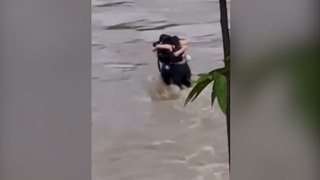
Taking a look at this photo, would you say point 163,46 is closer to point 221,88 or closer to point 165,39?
point 165,39

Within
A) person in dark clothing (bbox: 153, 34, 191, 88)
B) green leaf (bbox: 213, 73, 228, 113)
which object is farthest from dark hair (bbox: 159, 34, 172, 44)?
green leaf (bbox: 213, 73, 228, 113)

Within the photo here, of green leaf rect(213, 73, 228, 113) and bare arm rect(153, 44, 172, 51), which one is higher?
bare arm rect(153, 44, 172, 51)

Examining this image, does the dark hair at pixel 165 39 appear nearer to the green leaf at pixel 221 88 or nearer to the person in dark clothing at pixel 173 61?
the person in dark clothing at pixel 173 61

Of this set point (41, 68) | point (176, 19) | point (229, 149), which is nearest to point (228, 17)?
point (176, 19)

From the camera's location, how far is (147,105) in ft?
3.42

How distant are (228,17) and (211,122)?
18cm

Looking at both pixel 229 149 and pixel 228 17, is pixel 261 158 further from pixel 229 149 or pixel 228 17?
pixel 228 17

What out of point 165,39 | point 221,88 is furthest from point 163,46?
point 221,88

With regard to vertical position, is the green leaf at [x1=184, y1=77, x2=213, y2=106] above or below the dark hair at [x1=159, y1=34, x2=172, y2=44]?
below

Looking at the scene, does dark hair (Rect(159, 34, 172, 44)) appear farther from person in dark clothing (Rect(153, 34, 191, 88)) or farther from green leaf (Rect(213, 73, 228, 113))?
green leaf (Rect(213, 73, 228, 113))

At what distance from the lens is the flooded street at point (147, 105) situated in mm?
1034

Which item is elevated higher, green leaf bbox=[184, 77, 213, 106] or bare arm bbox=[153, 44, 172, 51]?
bare arm bbox=[153, 44, 172, 51]

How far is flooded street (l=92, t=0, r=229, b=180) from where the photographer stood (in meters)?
1.03

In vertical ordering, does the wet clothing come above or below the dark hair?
below
